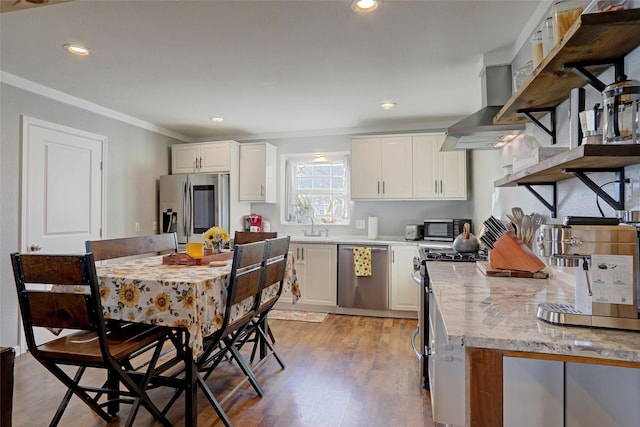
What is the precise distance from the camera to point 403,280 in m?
3.90

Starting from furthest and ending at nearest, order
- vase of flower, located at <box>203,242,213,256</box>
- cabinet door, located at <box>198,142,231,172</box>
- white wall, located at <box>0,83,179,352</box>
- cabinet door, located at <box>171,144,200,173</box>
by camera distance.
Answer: cabinet door, located at <box>171,144,200,173</box> < cabinet door, located at <box>198,142,231,172</box> < white wall, located at <box>0,83,179,352</box> < vase of flower, located at <box>203,242,213,256</box>

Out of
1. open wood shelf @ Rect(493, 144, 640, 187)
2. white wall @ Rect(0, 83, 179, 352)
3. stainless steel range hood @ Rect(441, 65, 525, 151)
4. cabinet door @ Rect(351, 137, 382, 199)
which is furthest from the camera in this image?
cabinet door @ Rect(351, 137, 382, 199)

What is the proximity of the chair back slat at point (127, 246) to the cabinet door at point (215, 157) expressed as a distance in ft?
5.92

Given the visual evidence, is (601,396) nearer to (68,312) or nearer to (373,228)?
(68,312)

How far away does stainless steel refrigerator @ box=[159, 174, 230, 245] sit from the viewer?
14.1ft

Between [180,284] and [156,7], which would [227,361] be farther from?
[156,7]

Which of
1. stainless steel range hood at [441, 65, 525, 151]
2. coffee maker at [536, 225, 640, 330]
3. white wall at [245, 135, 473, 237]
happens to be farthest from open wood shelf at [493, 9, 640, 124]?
white wall at [245, 135, 473, 237]

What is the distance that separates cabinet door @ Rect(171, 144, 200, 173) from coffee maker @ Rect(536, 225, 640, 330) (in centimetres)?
441

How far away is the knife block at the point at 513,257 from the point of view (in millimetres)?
1772

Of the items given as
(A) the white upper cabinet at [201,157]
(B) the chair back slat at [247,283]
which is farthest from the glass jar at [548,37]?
(A) the white upper cabinet at [201,157]

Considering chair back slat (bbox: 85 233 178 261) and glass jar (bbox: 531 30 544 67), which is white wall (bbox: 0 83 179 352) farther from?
glass jar (bbox: 531 30 544 67)

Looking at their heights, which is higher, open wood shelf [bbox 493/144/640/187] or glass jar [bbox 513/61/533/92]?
glass jar [bbox 513/61/533/92]

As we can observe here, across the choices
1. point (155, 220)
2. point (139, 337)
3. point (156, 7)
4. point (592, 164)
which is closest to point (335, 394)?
point (139, 337)

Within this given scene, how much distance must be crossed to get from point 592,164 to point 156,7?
218cm
